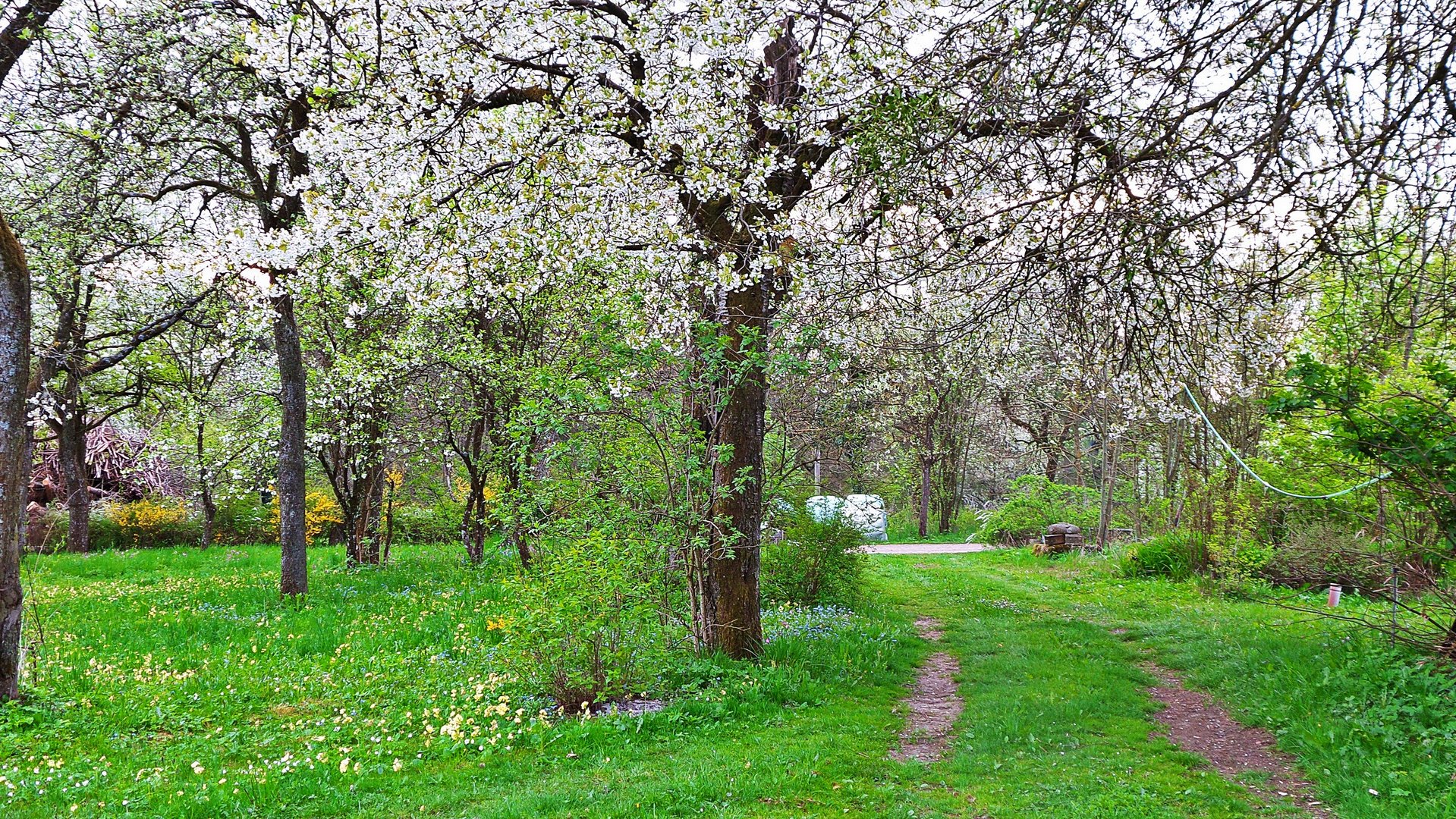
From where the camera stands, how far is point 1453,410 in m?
5.54

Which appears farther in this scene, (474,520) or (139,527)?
(139,527)

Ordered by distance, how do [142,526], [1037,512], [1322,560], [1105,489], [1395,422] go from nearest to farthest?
[1395,422]
[1322,560]
[1105,489]
[142,526]
[1037,512]

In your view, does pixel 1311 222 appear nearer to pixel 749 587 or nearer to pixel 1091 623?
pixel 749 587

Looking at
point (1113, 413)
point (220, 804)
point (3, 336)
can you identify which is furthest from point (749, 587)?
point (1113, 413)

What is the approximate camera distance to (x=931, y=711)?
6.30m

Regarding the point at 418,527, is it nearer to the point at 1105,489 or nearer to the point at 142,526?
the point at 142,526

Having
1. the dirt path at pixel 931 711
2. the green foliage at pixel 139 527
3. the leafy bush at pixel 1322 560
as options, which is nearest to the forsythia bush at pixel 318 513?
the green foliage at pixel 139 527

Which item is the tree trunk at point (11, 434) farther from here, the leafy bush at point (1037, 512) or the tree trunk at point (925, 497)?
the tree trunk at point (925, 497)

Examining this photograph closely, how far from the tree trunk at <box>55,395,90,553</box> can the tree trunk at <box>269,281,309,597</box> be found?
7.05 metres

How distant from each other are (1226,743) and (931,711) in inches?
79.1

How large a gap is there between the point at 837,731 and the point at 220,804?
3658mm

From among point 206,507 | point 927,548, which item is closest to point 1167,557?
point 927,548

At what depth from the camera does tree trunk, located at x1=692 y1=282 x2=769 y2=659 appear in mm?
6820

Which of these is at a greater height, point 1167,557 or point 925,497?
point 925,497
